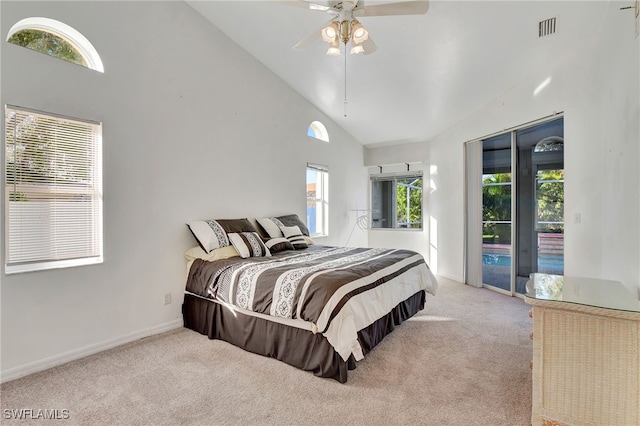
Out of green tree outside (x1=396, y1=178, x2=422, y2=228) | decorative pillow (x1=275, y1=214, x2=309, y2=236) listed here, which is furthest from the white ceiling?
decorative pillow (x1=275, y1=214, x2=309, y2=236)

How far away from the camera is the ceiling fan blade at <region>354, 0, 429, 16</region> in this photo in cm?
222

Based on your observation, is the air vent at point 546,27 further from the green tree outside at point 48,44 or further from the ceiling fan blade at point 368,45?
the green tree outside at point 48,44

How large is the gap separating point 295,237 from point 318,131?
2340mm

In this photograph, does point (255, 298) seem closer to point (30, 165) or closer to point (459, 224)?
point (30, 165)

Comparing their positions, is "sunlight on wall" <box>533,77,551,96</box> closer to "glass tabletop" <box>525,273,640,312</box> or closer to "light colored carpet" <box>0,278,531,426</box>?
"glass tabletop" <box>525,273,640,312</box>

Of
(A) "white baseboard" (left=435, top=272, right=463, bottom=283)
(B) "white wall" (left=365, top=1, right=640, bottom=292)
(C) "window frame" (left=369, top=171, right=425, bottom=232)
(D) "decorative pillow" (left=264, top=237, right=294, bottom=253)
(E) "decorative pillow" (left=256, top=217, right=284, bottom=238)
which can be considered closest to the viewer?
(B) "white wall" (left=365, top=1, right=640, bottom=292)

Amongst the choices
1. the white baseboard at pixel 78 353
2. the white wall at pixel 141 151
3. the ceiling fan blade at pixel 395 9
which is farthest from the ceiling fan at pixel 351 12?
the white baseboard at pixel 78 353

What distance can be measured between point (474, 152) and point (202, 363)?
4680 mm

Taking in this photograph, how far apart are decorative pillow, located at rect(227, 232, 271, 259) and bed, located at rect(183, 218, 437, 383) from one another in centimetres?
1

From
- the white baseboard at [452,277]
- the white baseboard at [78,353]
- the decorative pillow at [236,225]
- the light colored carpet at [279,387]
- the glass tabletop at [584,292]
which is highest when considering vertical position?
the decorative pillow at [236,225]

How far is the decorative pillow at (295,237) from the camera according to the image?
13.7 ft

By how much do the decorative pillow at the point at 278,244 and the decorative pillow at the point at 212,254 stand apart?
468 mm

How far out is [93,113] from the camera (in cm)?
276

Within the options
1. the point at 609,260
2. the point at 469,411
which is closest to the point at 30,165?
the point at 469,411
